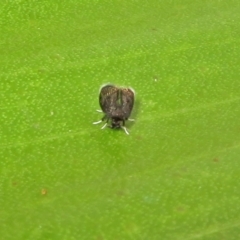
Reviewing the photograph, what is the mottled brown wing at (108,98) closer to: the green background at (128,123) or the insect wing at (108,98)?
the insect wing at (108,98)

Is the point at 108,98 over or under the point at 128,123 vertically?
over

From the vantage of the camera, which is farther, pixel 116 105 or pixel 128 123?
pixel 128 123

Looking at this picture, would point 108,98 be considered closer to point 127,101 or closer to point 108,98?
point 108,98

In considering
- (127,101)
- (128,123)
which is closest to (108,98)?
(127,101)

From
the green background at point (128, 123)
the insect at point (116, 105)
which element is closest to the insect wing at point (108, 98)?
the insect at point (116, 105)

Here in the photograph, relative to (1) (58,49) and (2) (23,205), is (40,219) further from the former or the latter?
(1) (58,49)

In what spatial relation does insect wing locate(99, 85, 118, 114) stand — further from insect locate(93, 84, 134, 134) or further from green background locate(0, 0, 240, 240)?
green background locate(0, 0, 240, 240)

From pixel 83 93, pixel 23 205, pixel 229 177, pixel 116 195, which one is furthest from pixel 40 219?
pixel 229 177

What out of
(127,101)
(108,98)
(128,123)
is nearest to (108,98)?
(108,98)
